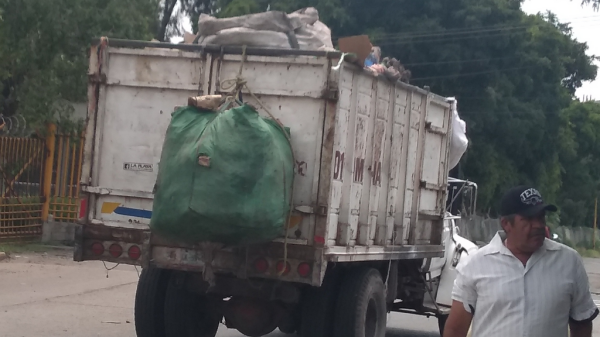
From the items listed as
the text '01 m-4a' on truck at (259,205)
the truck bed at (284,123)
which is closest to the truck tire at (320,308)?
the text '01 m-4a' on truck at (259,205)

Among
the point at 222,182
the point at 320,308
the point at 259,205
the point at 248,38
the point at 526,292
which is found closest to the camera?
the point at 526,292

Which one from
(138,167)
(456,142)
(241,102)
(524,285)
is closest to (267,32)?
(241,102)

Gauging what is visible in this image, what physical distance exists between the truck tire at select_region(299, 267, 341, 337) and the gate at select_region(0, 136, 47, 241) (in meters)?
9.96

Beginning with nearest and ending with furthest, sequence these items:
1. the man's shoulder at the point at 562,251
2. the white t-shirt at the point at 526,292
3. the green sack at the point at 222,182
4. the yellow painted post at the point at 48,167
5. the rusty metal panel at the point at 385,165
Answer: the white t-shirt at the point at 526,292
the man's shoulder at the point at 562,251
the green sack at the point at 222,182
the rusty metal panel at the point at 385,165
the yellow painted post at the point at 48,167

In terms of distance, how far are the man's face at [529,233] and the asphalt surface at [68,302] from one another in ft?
20.0

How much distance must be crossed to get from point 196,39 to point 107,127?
124 cm

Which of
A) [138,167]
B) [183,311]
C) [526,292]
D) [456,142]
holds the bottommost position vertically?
[183,311]

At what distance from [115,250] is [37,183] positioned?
10.5 meters

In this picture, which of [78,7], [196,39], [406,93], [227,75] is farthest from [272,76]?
[78,7]

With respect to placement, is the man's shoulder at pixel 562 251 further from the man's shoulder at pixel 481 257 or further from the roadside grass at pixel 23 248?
the roadside grass at pixel 23 248

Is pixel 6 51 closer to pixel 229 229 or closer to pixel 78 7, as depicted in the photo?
pixel 78 7

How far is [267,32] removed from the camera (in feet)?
25.9

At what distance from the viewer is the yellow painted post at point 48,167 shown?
56.2 ft

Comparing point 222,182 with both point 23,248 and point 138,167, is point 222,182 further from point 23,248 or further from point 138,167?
point 23,248
